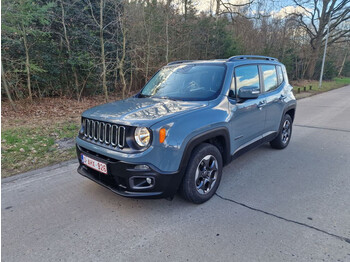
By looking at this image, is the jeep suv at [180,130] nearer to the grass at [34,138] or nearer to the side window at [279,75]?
the side window at [279,75]

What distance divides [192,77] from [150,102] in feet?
2.75

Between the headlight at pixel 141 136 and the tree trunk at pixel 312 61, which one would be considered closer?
the headlight at pixel 141 136

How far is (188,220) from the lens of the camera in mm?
2654

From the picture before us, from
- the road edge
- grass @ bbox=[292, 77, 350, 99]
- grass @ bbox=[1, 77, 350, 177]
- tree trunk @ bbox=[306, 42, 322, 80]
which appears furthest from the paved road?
tree trunk @ bbox=[306, 42, 322, 80]

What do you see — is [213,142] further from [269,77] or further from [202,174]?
[269,77]

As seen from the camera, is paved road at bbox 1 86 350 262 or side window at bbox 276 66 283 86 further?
side window at bbox 276 66 283 86

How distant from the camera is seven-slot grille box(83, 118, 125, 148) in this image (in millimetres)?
2539

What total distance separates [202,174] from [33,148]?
3786 mm

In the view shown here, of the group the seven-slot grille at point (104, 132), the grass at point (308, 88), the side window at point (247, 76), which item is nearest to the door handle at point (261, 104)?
the side window at point (247, 76)

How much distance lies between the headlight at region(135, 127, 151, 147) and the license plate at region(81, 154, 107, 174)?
523mm

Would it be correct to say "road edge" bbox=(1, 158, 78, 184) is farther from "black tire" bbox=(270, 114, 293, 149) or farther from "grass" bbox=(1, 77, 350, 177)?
"black tire" bbox=(270, 114, 293, 149)

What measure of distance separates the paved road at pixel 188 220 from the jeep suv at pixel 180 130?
0.36 metres

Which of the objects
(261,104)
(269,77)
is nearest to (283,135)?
(269,77)

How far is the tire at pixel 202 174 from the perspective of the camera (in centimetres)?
275
